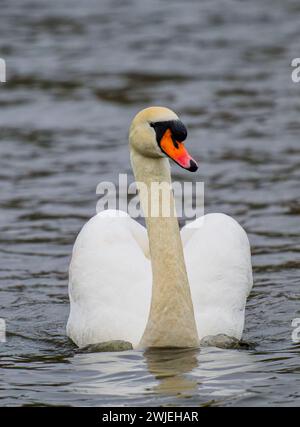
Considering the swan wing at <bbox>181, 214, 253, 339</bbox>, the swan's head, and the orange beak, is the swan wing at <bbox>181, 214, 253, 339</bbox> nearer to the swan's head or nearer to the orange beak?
the swan's head

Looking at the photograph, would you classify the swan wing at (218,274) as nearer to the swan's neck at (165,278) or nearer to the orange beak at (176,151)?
the swan's neck at (165,278)

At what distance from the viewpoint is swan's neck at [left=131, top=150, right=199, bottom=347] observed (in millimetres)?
8523

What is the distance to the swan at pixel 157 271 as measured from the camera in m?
8.51

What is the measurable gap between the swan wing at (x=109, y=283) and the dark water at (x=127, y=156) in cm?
22

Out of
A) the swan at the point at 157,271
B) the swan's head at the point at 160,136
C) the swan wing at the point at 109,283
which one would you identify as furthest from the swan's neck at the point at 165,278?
the swan wing at the point at 109,283

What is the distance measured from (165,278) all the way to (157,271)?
0.10 m

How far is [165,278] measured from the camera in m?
8.58

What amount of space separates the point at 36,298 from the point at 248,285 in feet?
6.63

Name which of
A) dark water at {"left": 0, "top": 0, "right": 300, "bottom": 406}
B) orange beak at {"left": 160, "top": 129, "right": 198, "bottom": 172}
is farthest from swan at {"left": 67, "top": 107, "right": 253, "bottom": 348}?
dark water at {"left": 0, "top": 0, "right": 300, "bottom": 406}

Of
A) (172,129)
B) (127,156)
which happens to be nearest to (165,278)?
(172,129)

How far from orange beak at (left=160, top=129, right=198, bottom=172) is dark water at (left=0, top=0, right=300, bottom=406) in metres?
1.35

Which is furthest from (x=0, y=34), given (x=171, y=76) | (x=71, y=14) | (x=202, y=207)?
(x=202, y=207)

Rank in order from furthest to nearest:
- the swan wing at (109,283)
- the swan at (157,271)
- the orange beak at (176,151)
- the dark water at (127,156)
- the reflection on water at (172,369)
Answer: the swan wing at (109,283) → the swan at (157,271) → the dark water at (127,156) → the orange beak at (176,151) → the reflection on water at (172,369)

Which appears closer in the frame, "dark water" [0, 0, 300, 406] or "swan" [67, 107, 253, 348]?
"dark water" [0, 0, 300, 406]
